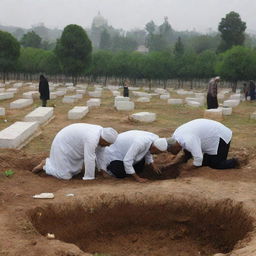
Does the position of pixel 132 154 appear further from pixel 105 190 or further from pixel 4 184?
pixel 4 184

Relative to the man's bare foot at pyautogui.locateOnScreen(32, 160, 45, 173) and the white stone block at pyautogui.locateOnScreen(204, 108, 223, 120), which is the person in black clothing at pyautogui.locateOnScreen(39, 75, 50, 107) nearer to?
the white stone block at pyautogui.locateOnScreen(204, 108, 223, 120)

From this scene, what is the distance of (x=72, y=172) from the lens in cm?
630

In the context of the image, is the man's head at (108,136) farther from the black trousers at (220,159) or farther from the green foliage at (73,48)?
the green foliage at (73,48)

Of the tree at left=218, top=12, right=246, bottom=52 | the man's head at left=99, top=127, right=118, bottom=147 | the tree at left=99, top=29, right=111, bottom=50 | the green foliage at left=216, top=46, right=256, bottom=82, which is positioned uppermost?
the tree at left=99, top=29, right=111, bottom=50

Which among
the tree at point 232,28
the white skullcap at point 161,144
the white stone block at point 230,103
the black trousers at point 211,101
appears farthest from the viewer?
the tree at point 232,28

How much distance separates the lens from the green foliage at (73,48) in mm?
33344

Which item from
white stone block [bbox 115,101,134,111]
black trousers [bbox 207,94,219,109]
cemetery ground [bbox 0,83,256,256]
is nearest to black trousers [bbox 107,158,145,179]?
cemetery ground [bbox 0,83,256,256]

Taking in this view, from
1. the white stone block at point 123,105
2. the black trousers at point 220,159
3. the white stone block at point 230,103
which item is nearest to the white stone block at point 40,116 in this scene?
the white stone block at point 123,105

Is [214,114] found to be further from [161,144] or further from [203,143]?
[161,144]

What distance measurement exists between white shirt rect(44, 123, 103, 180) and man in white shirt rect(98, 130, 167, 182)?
9.8 inches

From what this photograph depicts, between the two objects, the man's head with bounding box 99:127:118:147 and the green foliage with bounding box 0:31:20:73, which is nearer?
the man's head with bounding box 99:127:118:147

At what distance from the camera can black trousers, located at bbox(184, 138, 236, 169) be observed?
254 inches

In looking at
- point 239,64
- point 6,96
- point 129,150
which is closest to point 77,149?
point 129,150

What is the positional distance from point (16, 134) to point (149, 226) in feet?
14.8
